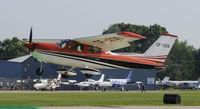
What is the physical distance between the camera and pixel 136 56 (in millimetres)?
37375

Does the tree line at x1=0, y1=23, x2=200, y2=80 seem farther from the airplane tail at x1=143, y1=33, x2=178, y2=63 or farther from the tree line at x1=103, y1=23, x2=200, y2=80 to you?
the airplane tail at x1=143, y1=33, x2=178, y2=63

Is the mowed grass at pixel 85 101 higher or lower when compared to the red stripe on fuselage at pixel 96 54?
lower

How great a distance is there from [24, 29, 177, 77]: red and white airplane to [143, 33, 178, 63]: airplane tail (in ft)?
2.72

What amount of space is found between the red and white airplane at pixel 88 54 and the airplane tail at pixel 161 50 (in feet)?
2.72

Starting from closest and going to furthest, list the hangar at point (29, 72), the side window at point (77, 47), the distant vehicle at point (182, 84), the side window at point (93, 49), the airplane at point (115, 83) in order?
the side window at point (77, 47) < the side window at point (93, 49) < the airplane at point (115, 83) < the hangar at point (29, 72) < the distant vehicle at point (182, 84)

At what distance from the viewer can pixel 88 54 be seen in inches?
1367

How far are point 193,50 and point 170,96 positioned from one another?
11346 centimetres

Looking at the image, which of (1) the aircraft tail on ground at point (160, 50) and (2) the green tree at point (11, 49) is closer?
(1) the aircraft tail on ground at point (160, 50)

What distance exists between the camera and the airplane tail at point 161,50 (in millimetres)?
38156

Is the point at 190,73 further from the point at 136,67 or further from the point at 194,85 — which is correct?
the point at 136,67

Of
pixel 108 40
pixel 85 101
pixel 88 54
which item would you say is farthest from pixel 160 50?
pixel 85 101

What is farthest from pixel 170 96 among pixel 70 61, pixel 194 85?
pixel 194 85

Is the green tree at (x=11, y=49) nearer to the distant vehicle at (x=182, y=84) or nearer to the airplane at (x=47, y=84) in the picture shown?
the distant vehicle at (x=182, y=84)

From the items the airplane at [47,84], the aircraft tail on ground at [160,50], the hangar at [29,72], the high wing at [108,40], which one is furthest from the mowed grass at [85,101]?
the hangar at [29,72]
